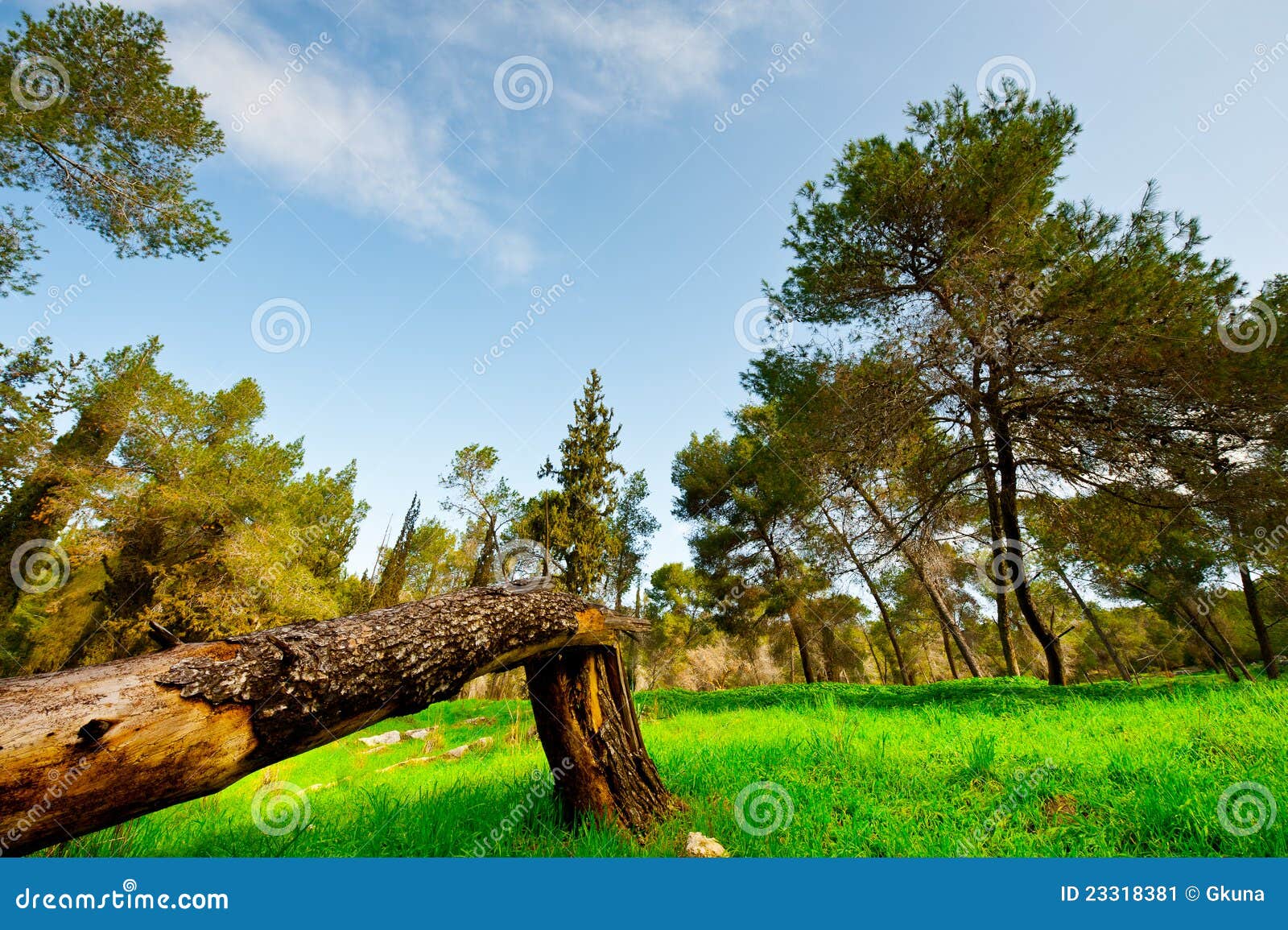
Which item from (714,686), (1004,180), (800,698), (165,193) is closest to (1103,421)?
(1004,180)

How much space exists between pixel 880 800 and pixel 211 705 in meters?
3.85

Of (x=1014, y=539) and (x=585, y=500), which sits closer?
(x=1014, y=539)

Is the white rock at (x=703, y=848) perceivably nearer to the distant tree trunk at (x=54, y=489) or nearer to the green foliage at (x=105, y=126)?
the green foliage at (x=105, y=126)

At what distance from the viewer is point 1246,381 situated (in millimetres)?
7199

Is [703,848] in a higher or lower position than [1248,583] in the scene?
lower

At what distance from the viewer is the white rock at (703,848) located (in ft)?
8.98

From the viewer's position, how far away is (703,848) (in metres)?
2.77

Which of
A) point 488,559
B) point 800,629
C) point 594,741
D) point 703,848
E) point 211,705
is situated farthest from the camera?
point 488,559

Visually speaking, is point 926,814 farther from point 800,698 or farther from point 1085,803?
point 800,698

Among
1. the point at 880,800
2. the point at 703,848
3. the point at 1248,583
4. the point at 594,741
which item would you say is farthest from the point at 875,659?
the point at 703,848

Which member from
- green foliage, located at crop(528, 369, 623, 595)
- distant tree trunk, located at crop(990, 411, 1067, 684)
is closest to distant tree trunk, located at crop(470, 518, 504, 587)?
green foliage, located at crop(528, 369, 623, 595)

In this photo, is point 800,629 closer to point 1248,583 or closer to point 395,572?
point 1248,583

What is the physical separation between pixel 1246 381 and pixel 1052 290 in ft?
9.11

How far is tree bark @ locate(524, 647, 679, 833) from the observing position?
133 inches
